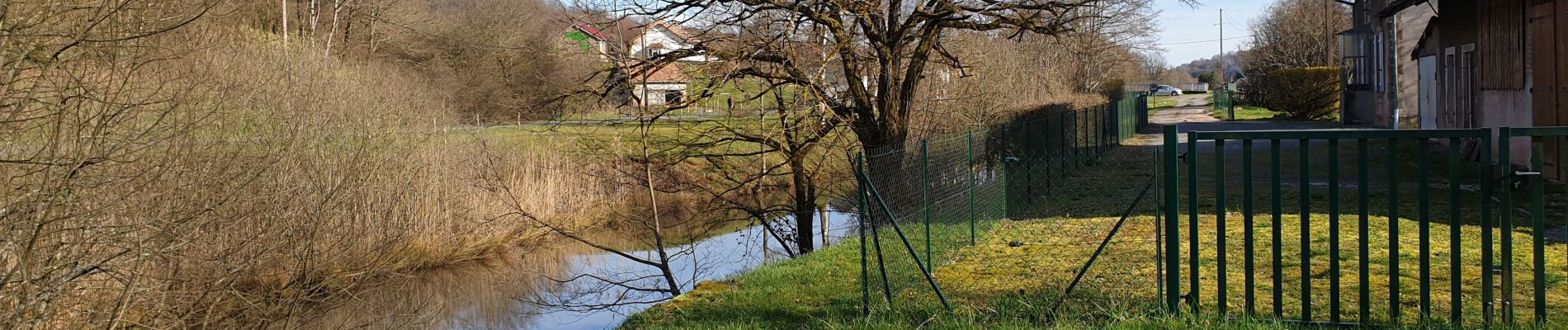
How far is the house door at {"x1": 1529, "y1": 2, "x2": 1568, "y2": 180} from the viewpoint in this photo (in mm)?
12773

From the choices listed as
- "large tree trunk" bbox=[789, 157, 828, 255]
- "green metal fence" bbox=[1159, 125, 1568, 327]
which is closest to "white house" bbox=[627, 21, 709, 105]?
"large tree trunk" bbox=[789, 157, 828, 255]

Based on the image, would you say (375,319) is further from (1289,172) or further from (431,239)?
(1289,172)

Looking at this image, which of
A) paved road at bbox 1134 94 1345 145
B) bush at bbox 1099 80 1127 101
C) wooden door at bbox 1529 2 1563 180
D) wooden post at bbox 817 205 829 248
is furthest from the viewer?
bush at bbox 1099 80 1127 101

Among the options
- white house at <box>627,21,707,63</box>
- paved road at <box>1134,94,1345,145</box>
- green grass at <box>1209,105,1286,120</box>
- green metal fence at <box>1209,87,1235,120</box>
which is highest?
white house at <box>627,21,707,63</box>

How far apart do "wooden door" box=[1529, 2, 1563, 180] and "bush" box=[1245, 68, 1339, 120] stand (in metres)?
22.1

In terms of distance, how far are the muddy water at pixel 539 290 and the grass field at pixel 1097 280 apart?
2698 millimetres

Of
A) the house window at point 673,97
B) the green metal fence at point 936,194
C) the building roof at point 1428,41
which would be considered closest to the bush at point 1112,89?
the building roof at point 1428,41

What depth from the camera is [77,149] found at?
6477 millimetres

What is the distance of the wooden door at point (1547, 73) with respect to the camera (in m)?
12.9

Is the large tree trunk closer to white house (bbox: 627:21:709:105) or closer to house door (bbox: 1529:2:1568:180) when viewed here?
white house (bbox: 627:21:709:105)

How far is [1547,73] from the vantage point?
13.2m

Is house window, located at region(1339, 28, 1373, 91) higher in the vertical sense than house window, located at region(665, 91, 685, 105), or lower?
higher

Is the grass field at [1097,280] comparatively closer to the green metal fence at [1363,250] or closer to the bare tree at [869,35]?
the green metal fence at [1363,250]

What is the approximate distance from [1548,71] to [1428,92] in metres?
9.33
